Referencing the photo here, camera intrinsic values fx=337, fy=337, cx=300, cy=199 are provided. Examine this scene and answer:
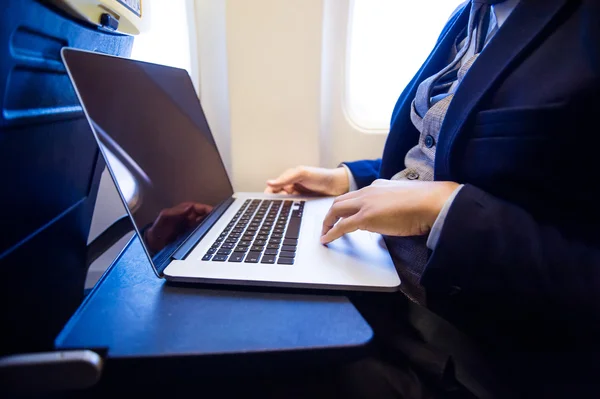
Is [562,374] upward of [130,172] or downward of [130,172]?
downward

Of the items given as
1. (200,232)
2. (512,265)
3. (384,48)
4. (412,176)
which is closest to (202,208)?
(200,232)

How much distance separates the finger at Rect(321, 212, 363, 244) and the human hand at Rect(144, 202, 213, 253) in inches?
9.2

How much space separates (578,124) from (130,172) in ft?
1.89

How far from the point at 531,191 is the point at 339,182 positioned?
1.58 ft

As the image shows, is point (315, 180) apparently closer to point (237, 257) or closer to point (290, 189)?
point (290, 189)

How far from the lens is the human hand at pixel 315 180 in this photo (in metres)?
0.88

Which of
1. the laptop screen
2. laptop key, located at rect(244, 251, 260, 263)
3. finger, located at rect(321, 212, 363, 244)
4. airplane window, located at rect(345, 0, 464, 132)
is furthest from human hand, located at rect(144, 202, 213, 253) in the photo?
airplane window, located at rect(345, 0, 464, 132)

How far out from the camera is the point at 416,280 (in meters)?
0.59

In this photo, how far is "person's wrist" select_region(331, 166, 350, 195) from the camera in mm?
893

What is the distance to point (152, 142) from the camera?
562mm

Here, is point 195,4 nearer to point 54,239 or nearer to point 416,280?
point 54,239

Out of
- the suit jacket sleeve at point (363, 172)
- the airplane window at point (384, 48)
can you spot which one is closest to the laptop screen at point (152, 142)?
the suit jacket sleeve at point (363, 172)

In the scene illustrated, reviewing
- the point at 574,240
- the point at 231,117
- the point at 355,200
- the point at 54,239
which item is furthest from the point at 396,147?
the point at 54,239

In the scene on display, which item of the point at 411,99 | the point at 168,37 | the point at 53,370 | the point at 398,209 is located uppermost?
the point at 168,37
